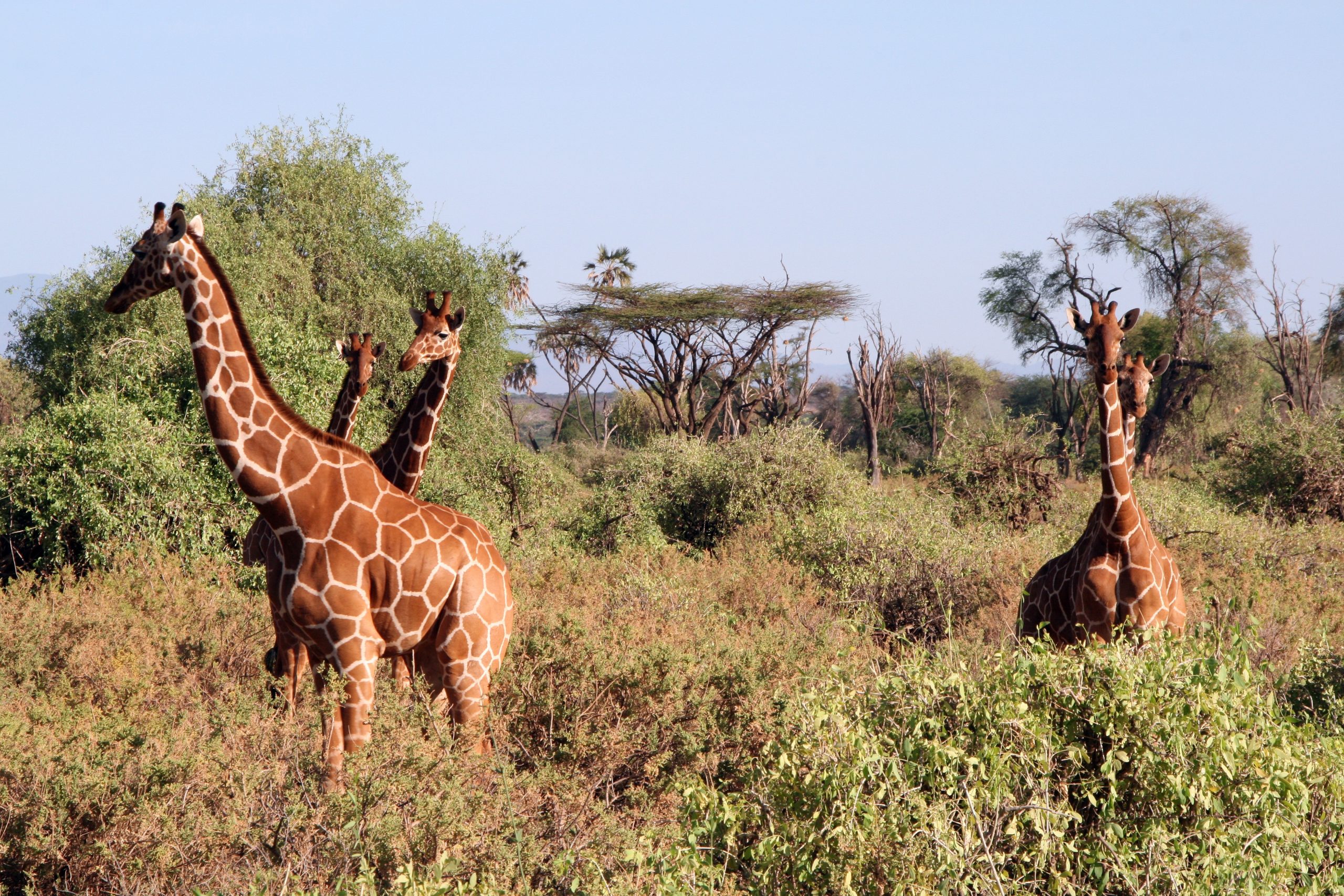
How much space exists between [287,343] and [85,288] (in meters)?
6.25

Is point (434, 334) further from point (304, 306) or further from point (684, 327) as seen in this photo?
point (684, 327)

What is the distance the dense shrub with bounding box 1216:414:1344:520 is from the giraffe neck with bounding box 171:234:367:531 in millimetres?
13070

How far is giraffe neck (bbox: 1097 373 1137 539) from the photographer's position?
648 cm

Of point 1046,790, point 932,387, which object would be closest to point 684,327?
point 932,387

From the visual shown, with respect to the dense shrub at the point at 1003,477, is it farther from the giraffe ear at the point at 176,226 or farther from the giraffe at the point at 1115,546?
the giraffe ear at the point at 176,226

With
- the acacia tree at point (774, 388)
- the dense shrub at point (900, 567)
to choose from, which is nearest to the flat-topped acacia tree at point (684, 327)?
the acacia tree at point (774, 388)

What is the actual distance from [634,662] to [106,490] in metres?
7.13

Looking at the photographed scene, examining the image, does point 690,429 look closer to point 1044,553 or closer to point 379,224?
point 379,224

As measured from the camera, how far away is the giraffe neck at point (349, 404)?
6.76 meters

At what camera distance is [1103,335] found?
21.0ft

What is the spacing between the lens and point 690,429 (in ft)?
102

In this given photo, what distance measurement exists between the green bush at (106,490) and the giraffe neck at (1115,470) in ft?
27.0

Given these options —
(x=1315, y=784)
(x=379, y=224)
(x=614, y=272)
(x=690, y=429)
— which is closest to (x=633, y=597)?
(x=1315, y=784)

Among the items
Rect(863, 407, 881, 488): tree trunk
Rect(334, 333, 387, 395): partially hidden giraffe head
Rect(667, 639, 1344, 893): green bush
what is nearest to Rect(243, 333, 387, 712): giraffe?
Rect(334, 333, 387, 395): partially hidden giraffe head
